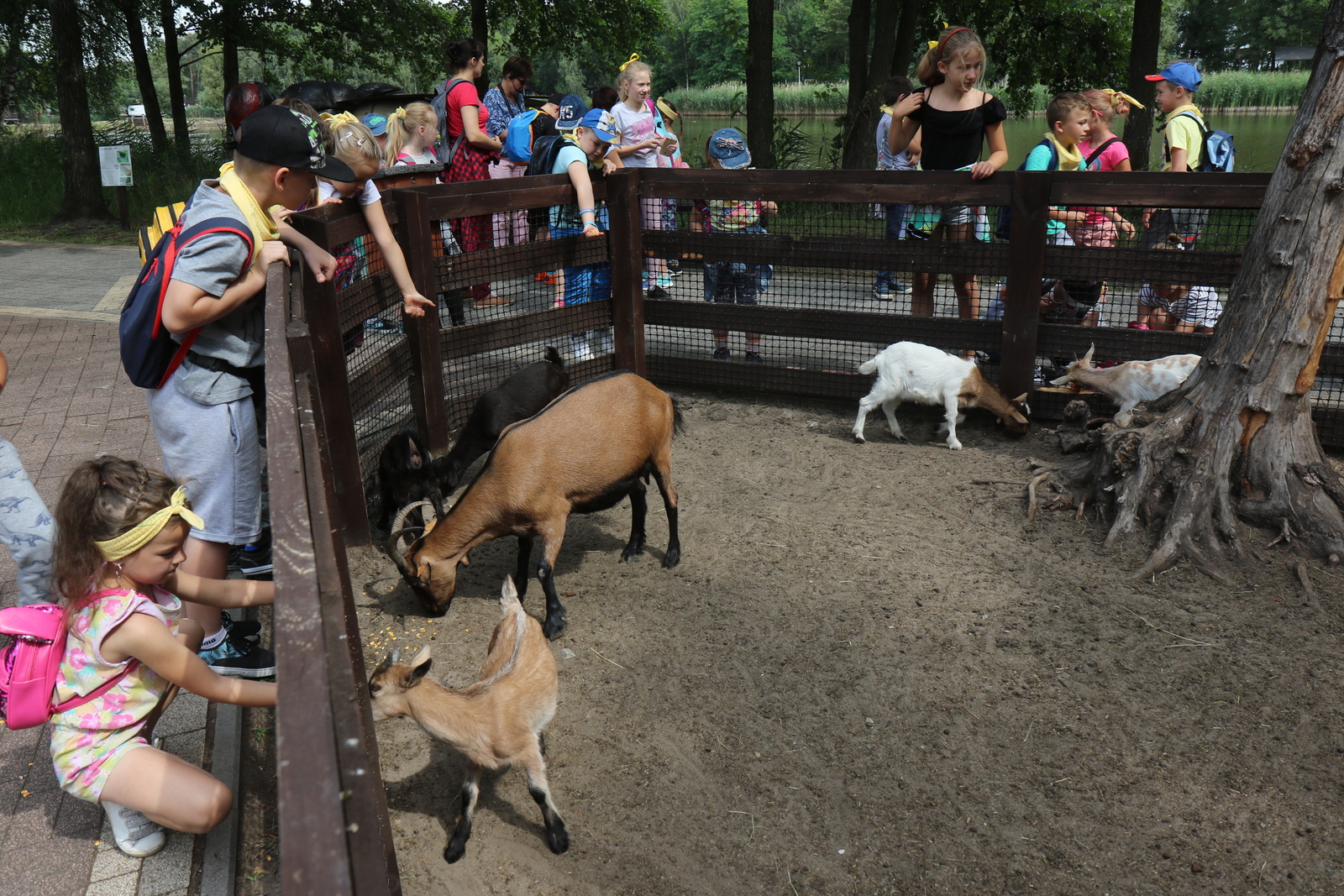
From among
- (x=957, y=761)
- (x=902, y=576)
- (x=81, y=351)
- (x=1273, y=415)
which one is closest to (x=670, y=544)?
(x=902, y=576)

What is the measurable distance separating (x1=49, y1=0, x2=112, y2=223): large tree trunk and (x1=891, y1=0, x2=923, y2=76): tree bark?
12265mm

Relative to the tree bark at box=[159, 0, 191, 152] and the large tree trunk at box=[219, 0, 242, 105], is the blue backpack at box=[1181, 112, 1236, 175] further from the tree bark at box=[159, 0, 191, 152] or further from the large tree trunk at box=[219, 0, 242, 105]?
the large tree trunk at box=[219, 0, 242, 105]

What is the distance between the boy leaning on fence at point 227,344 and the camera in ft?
9.60

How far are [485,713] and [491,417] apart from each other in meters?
2.82

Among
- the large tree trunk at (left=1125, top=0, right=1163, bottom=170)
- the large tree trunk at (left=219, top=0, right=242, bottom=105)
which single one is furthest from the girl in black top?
the large tree trunk at (left=219, top=0, right=242, bottom=105)

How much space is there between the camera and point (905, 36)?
610 inches

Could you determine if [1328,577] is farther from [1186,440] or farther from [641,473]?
[641,473]

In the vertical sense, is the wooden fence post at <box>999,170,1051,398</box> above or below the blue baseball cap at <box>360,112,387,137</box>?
below

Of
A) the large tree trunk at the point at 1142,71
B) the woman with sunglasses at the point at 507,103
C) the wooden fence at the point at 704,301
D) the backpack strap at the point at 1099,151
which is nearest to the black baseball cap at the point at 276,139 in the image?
the wooden fence at the point at 704,301

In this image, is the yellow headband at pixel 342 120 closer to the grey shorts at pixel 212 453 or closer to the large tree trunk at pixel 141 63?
the grey shorts at pixel 212 453

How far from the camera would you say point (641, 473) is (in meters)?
4.51

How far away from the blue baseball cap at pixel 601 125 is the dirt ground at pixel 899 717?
2799mm

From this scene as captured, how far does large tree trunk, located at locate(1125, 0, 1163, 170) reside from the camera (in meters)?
11.9

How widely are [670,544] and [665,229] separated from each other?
2.98 metres
